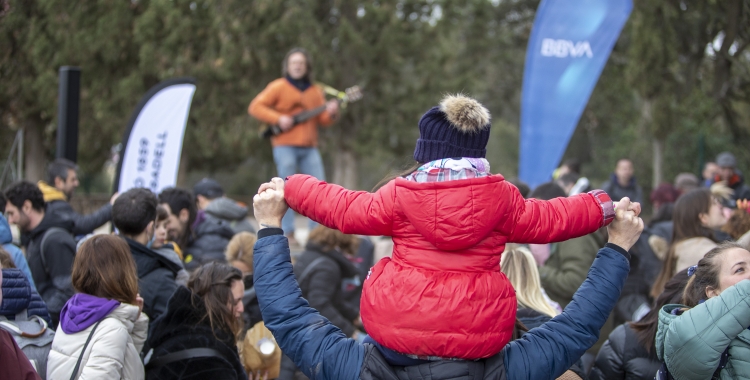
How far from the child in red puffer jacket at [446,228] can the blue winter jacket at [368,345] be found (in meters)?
0.09

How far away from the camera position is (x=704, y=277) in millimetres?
2975

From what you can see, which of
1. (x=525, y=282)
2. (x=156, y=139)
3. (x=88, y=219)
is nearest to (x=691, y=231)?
(x=525, y=282)

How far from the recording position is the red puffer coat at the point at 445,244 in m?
2.20

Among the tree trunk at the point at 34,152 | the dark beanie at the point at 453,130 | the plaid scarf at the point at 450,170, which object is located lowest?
the tree trunk at the point at 34,152

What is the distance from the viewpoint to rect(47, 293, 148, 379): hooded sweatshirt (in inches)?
119

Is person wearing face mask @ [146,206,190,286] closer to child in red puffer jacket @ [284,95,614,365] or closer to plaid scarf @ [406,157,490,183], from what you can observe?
child in red puffer jacket @ [284,95,614,365]

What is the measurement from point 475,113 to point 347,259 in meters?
2.77

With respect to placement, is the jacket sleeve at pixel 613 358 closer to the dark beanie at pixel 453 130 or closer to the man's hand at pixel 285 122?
the dark beanie at pixel 453 130

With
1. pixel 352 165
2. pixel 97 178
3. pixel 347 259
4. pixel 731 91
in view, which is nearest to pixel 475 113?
pixel 347 259

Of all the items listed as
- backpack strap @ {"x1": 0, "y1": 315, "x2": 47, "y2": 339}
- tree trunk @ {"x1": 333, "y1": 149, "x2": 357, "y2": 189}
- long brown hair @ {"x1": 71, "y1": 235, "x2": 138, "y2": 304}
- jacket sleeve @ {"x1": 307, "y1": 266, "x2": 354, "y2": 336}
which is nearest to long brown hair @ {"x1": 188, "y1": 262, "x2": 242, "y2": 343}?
long brown hair @ {"x1": 71, "y1": 235, "x2": 138, "y2": 304}

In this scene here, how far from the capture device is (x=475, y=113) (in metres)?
2.34

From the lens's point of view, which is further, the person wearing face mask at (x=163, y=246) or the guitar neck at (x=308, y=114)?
the guitar neck at (x=308, y=114)

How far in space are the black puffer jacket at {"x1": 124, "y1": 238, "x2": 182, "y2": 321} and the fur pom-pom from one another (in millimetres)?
2172

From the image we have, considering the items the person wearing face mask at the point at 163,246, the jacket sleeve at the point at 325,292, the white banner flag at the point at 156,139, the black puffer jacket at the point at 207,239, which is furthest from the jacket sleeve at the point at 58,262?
the white banner flag at the point at 156,139
